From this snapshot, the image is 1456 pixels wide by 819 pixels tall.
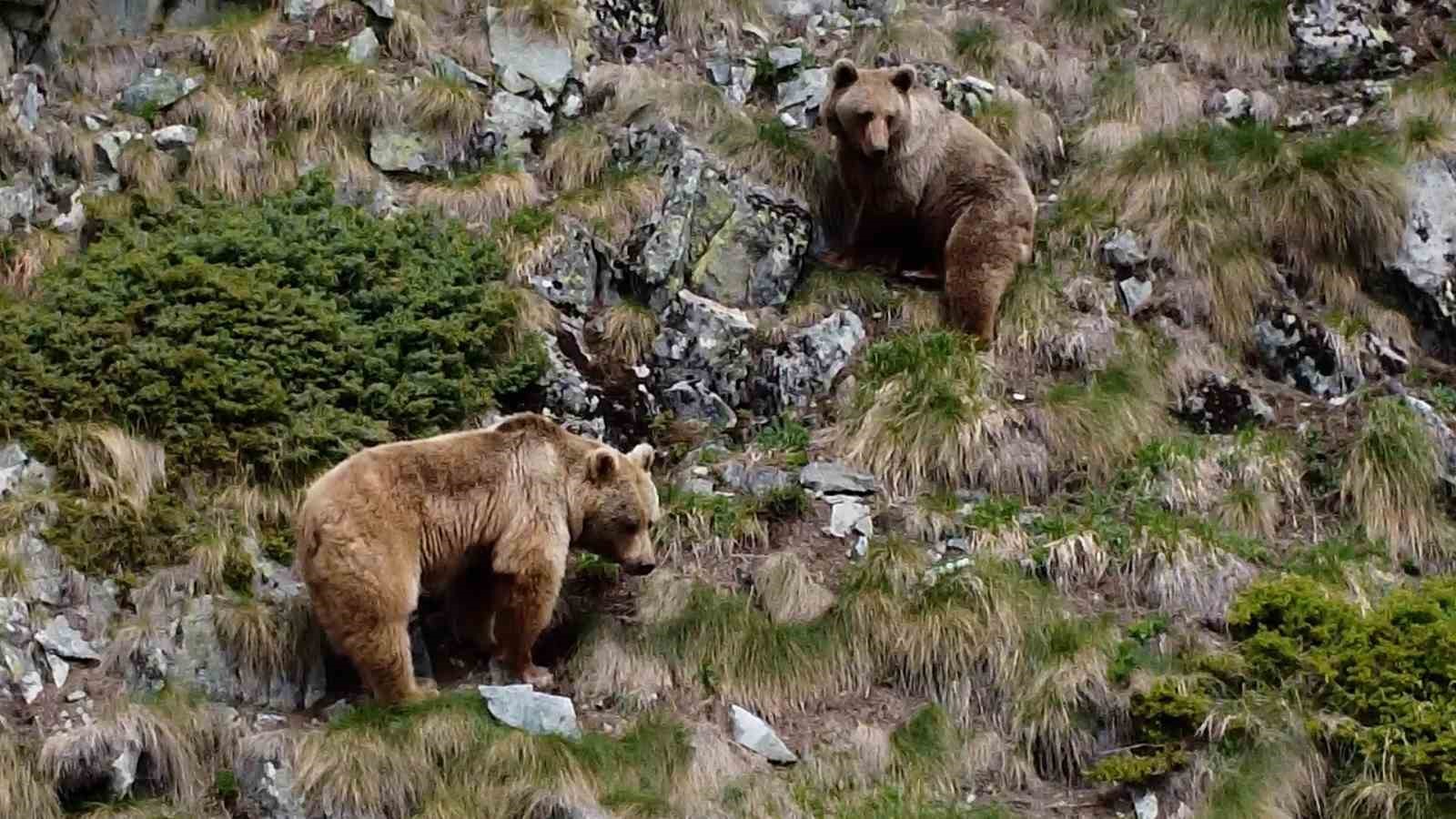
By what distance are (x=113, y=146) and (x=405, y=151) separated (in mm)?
1837

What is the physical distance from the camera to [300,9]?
40.1 feet

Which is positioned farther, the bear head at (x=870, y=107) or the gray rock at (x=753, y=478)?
the bear head at (x=870, y=107)

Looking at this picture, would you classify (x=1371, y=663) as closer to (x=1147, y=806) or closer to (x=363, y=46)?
(x=1147, y=806)

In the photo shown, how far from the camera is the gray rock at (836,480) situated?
9625mm

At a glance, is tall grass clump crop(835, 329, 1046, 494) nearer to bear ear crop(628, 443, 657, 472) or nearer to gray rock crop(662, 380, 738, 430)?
gray rock crop(662, 380, 738, 430)

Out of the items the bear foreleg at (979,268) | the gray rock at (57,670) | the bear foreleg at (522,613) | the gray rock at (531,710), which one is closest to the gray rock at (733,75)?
the bear foreleg at (979,268)

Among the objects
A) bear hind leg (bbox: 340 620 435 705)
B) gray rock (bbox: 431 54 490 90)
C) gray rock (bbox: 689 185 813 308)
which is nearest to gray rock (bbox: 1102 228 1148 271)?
gray rock (bbox: 689 185 813 308)

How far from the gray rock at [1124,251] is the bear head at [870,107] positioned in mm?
1569

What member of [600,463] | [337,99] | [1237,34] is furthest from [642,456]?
[1237,34]

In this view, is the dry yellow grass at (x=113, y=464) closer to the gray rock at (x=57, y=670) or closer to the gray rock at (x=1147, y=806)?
the gray rock at (x=57, y=670)

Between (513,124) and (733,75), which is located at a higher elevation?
(733,75)

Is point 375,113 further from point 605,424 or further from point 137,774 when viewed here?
point 137,774

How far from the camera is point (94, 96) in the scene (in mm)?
11359

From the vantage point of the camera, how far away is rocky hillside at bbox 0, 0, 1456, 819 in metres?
8.04
